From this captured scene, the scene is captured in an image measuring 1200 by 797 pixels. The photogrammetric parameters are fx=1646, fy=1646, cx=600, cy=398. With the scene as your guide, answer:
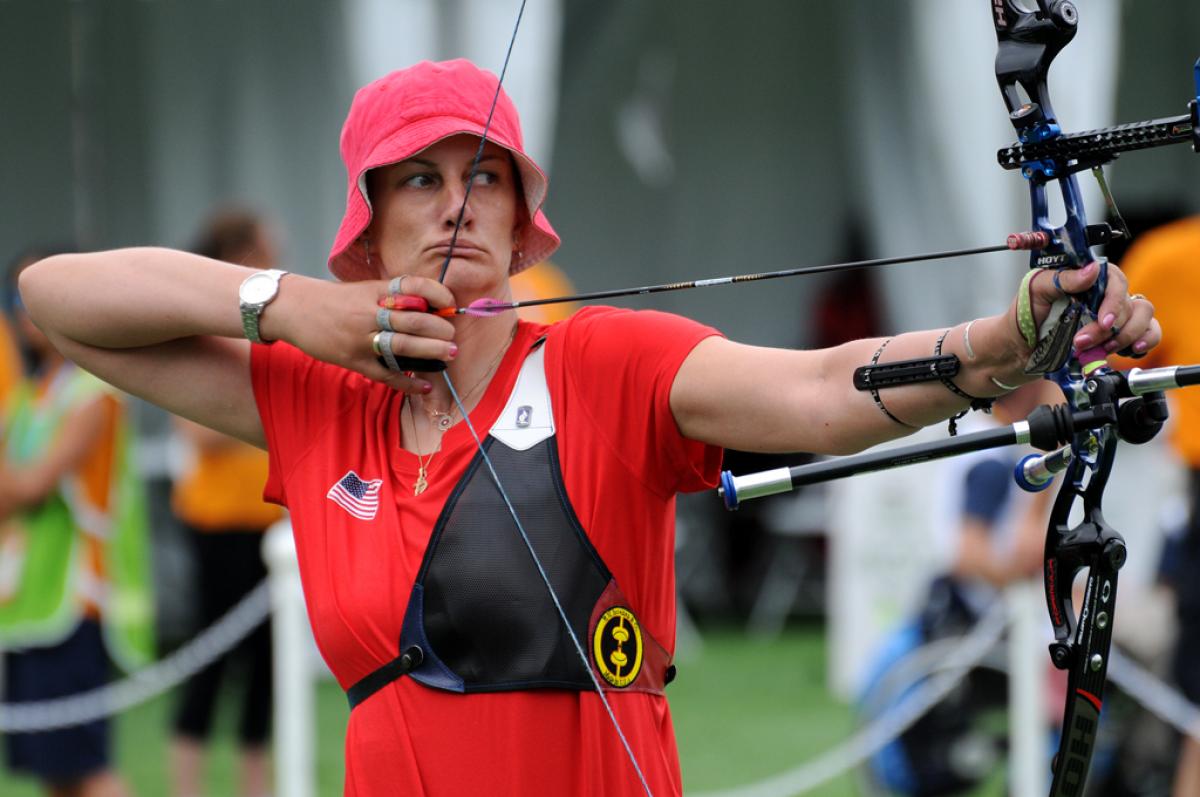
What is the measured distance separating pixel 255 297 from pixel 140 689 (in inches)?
120

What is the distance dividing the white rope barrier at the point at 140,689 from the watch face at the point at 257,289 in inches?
94.6

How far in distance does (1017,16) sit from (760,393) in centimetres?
50

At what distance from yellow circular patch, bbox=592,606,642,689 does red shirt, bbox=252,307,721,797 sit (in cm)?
2

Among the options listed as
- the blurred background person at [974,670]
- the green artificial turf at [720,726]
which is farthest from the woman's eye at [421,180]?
the green artificial turf at [720,726]

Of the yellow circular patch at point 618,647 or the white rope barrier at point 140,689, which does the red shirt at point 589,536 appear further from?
the white rope barrier at point 140,689

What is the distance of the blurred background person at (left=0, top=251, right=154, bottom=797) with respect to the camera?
4184 mm

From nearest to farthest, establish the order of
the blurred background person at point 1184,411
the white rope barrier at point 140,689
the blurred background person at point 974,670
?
the blurred background person at point 1184,411, the white rope barrier at point 140,689, the blurred background person at point 974,670

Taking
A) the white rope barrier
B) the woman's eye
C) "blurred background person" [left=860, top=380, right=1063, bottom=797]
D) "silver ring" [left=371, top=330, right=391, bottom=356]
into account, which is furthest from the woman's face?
"blurred background person" [left=860, top=380, right=1063, bottom=797]

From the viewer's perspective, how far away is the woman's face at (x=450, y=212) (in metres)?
1.92

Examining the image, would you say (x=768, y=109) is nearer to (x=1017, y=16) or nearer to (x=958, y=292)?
(x=958, y=292)

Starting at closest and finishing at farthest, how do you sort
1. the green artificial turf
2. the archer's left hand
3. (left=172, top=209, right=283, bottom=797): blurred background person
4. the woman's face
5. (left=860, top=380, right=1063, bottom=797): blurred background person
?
the archer's left hand, the woman's face, (left=860, top=380, right=1063, bottom=797): blurred background person, (left=172, top=209, right=283, bottom=797): blurred background person, the green artificial turf

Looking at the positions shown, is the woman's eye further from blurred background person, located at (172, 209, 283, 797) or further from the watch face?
blurred background person, located at (172, 209, 283, 797)

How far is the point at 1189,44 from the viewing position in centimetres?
821

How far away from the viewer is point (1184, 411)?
3.99m
